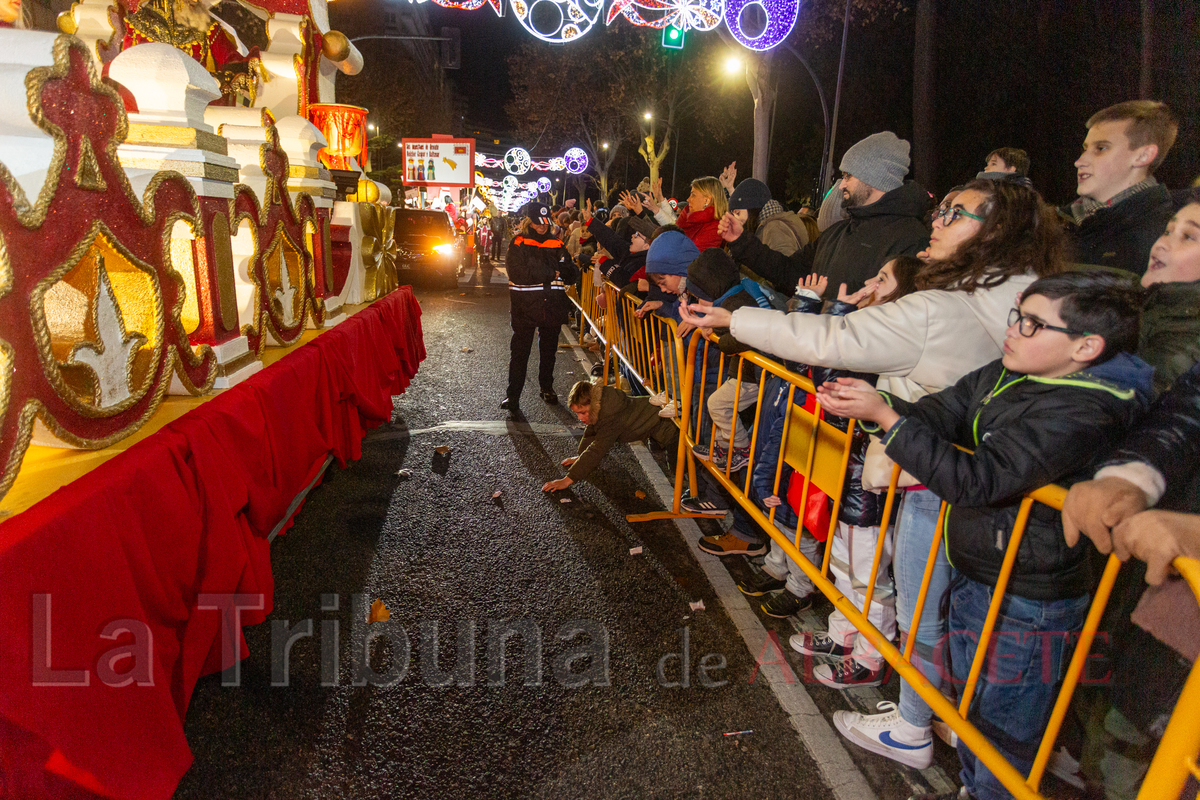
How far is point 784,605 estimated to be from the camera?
3.23 meters

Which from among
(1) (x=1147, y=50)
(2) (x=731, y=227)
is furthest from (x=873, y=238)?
(1) (x=1147, y=50)

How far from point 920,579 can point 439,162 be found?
2271 cm

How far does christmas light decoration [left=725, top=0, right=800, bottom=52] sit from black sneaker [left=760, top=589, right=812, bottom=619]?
9722mm

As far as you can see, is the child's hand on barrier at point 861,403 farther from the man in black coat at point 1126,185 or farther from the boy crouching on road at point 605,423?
the boy crouching on road at point 605,423

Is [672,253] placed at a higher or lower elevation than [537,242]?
higher

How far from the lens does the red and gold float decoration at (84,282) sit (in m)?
1.69

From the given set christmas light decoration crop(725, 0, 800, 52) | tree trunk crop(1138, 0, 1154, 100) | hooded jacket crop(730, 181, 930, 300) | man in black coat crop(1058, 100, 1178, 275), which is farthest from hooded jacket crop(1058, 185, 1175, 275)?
christmas light decoration crop(725, 0, 800, 52)

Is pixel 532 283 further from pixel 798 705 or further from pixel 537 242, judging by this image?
pixel 798 705

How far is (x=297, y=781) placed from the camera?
84.3 inches

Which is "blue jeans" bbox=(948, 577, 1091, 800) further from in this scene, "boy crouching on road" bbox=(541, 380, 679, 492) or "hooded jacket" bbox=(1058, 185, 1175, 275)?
"boy crouching on road" bbox=(541, 380, 679, 492)

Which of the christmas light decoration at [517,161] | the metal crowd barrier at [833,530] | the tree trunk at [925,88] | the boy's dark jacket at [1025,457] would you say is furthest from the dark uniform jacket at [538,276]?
the christmas light decoration at [517,161]

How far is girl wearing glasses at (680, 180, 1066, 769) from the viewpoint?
6.84 feet

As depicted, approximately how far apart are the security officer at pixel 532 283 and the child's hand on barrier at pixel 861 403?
4513mm

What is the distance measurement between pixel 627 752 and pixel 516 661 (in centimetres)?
67
